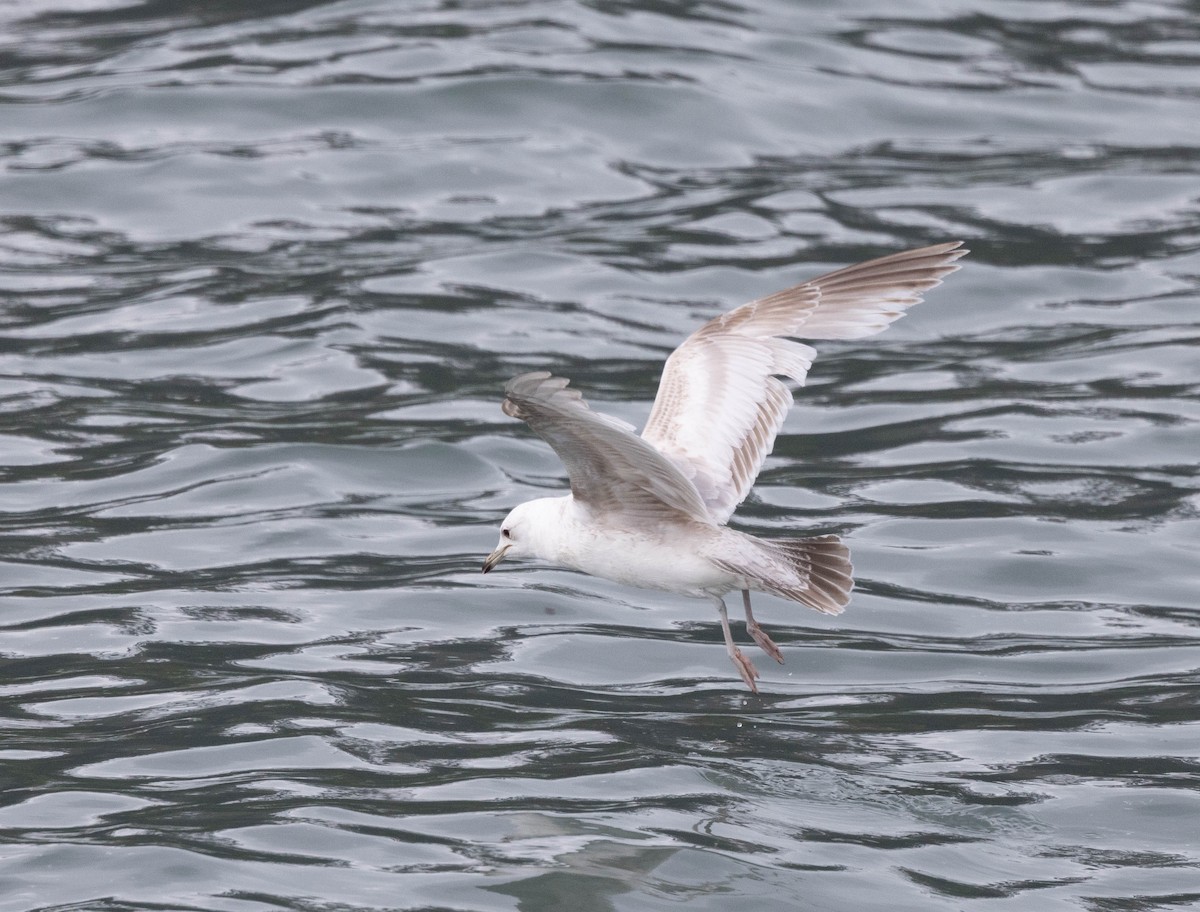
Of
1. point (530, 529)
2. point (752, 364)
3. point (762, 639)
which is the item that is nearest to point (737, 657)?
point (762, 639)

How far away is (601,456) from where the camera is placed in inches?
273


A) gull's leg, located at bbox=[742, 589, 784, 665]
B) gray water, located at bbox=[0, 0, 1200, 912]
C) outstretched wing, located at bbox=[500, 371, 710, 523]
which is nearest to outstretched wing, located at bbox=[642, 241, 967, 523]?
outstretched wing, located at bbox=[500, 371, 710, 523]

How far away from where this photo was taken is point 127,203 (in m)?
14.1

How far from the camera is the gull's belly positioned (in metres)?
7.29

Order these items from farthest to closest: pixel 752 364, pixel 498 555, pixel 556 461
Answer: pixel 556 461, pixel 752 364, pixel 498 555

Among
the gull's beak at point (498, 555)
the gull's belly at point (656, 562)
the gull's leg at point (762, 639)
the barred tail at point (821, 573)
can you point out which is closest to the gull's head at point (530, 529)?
the gull's beak at point (498, 555)

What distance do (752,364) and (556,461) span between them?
3053 mm

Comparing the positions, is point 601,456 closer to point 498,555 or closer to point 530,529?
point 530,529

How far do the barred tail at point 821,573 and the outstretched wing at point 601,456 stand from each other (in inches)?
17.5

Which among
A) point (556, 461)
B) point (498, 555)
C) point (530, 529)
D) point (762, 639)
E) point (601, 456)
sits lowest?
point (556, 461)

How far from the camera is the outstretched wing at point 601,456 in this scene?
592 centimetres

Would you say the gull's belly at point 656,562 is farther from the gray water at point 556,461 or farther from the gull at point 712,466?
the gray water at point 556,461

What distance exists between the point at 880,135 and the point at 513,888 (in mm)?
10882

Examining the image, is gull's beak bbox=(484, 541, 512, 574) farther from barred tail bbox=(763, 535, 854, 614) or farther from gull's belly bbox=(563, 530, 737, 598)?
barred tail bbox=(763, 535, 854, 614)
